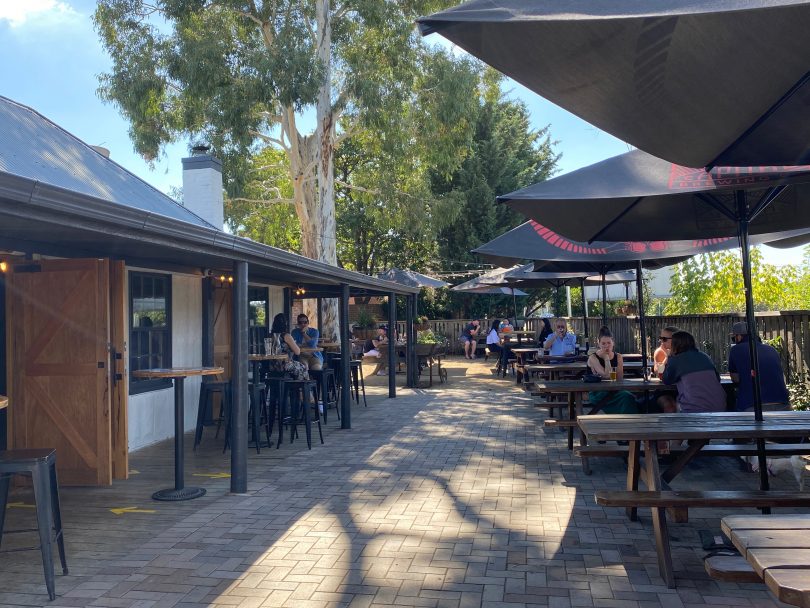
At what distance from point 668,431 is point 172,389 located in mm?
6799

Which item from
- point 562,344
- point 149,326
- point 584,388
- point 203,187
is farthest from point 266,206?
point 584,388

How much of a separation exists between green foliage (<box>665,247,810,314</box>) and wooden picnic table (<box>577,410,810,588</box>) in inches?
341

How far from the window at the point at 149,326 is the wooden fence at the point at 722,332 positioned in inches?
298

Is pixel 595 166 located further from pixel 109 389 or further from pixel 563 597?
pixel 109 389

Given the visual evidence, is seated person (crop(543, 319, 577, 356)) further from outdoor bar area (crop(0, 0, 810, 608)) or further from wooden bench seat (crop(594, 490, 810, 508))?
wooden bench seat (crop(594, 490, 810, 508))

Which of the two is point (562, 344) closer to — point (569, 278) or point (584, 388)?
point (569, 278)

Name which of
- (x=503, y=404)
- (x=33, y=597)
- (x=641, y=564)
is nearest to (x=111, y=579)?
(x=33, y=597)

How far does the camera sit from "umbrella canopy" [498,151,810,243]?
439cm

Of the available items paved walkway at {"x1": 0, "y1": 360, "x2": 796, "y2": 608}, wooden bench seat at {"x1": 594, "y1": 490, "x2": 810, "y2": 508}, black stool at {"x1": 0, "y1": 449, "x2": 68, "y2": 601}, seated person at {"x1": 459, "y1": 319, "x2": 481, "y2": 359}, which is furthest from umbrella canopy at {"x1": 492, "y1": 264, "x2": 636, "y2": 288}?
black stool at {"x1": 0, "y1": 449, "x2": 68, "y2": 601}

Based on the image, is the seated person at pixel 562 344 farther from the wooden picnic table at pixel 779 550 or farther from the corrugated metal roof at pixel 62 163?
the wooden picnic table at pixel 779 550

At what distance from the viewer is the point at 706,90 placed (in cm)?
306

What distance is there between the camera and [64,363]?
20.7 feet

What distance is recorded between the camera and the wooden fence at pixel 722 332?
7656 mm

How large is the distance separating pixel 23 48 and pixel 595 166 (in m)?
15.0
